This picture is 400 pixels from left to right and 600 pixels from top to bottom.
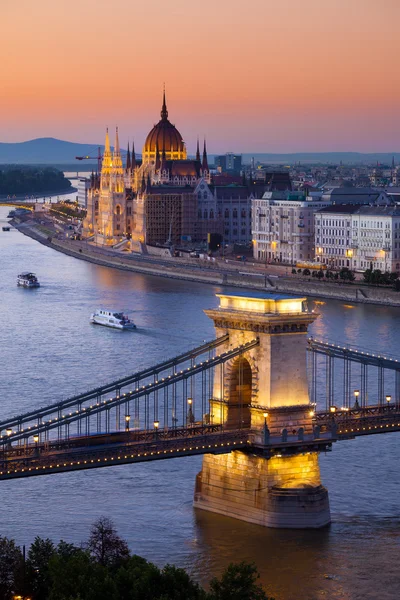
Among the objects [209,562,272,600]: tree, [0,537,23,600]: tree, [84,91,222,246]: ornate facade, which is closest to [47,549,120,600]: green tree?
[0,537,23,600]: tree

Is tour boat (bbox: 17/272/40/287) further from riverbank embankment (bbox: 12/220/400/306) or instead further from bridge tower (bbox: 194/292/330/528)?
bridge tower (bbox: 194/292/330/528)

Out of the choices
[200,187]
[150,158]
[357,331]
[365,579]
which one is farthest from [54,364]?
[150,158]

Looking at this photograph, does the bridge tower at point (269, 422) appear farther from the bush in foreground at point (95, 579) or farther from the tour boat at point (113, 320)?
the tour boat at point (113, 320)

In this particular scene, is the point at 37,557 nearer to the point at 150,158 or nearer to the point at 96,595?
the point at 96,595

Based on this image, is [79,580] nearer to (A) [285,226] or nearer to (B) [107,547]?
(B) [107,547]

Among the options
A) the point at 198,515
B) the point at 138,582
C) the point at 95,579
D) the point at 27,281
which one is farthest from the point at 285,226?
the point at 95,579

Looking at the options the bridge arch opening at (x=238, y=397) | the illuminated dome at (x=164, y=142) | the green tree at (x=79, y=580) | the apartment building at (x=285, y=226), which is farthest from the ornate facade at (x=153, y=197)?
the green tree at (x=79, y=580)

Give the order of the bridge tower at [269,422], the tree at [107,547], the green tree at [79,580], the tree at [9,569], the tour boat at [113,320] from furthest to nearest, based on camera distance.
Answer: the tour boat at [113,320]
the bridge tower at [269,422]
the tree at [107,547]
the tree at [9,569]
the green tree at [79,580]

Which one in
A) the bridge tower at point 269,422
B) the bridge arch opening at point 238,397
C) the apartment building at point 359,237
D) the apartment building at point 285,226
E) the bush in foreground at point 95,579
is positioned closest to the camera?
the bush in foreground at point 95,579
